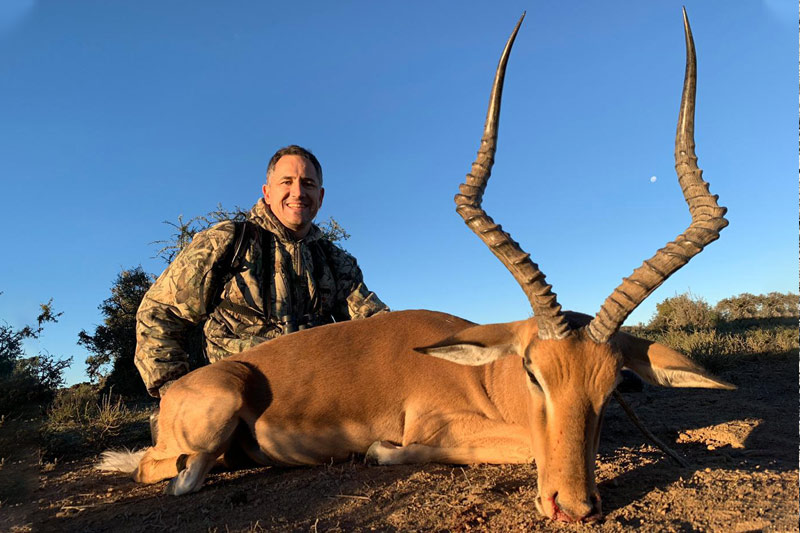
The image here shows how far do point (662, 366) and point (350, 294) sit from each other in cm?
488

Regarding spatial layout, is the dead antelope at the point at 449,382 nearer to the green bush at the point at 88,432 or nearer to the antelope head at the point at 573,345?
the antelope head at the point at 573,345

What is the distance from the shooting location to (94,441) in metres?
7.32

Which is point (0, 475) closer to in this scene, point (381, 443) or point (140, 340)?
point (140, 340)

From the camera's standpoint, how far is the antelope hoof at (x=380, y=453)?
14.6 feet

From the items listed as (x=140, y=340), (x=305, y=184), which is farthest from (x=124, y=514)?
(x=305, y=184)

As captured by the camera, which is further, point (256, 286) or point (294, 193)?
point (294, 193)

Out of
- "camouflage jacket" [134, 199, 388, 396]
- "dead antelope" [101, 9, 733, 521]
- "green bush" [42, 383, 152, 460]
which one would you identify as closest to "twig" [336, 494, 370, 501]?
"dead antelope" [101, 9, 733, 521]

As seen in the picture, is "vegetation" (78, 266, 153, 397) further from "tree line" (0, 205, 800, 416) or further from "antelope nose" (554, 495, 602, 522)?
"antelope nose" (554, 495, 602, 522)

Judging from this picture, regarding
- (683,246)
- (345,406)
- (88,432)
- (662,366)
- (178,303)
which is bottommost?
(88,432)

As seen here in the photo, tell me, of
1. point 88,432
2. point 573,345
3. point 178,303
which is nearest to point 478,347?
point 573,345

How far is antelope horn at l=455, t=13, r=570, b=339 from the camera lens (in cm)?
342

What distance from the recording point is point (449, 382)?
4.75m

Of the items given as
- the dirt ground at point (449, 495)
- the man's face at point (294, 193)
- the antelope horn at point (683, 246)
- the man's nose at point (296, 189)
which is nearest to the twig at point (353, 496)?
the dirt ground at point (449, 495)

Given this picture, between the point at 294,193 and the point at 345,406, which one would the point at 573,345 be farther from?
the point at 294,193
